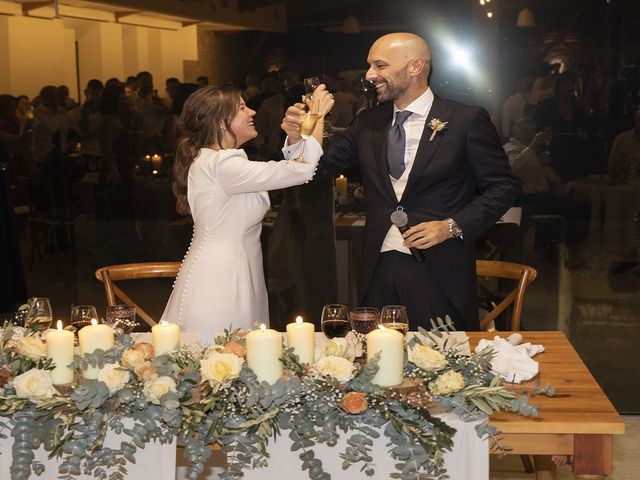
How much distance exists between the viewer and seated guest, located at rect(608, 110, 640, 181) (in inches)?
188

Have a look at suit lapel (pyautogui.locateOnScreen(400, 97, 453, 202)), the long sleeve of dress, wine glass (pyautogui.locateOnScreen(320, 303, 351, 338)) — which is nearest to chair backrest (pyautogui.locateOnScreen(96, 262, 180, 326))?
the long sleeve of dress

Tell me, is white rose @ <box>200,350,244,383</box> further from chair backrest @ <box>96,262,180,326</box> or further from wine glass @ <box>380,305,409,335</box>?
chair backrest @ <box>96,262,180,326</box>

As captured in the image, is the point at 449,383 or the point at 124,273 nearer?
the point at 449,383

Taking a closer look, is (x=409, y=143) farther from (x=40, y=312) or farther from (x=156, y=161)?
(x=156, y=161)

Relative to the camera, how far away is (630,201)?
487 cm

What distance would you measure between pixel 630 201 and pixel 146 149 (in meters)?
2.51

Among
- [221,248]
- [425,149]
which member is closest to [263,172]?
[221,248]

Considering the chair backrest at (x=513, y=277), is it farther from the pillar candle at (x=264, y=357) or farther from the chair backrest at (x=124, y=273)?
the pillar candle at (x=264, y=357)

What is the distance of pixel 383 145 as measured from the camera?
11.9ft

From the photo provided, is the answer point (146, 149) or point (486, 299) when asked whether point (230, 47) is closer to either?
point (146, 149)

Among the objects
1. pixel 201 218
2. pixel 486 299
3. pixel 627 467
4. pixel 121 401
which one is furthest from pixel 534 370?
pixel 486 299

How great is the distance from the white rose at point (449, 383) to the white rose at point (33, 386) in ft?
2.98

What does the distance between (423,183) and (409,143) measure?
18cm

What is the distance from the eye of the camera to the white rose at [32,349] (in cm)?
243
